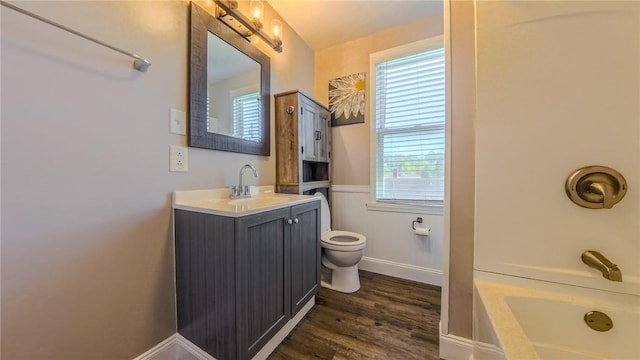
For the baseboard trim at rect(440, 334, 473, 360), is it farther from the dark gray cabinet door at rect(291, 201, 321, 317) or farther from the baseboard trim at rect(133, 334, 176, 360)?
the baseboard trim at rect(133, 334, 176, 360)

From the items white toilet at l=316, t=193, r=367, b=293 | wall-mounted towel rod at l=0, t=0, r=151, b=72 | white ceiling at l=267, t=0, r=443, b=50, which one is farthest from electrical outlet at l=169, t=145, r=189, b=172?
white ceiling at l=267, t=0, r=443, b=50

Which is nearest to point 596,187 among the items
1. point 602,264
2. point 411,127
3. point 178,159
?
point 602,264

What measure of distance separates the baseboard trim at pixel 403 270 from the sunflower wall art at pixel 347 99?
149cm

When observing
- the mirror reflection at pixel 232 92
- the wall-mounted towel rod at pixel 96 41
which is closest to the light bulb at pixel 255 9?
the mirror reflection at pixel 232 92

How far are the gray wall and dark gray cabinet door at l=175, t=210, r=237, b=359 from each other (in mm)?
84

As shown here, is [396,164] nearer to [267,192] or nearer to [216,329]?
[267,192]

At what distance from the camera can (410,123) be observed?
221 cm

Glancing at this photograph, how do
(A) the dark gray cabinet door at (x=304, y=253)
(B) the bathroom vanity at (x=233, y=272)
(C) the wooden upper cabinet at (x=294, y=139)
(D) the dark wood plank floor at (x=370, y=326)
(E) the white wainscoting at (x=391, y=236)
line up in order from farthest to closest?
(E) the white wainscoting at (x=391, y=236)
(C) the wooden upper cabinet at (x=294, y=139)
(A) the dark gray cabinet door at (x=304, y=253)
(D) the dark wood plank floor at (x=370, y=326)
(B) the bathroom vanity at (x=233, y=272)

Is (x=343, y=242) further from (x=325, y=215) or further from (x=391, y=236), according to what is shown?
(x=391, y=236)

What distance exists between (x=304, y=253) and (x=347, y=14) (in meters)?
2.10

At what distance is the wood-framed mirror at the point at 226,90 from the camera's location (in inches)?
53.1

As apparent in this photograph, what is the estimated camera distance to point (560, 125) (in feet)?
3.05

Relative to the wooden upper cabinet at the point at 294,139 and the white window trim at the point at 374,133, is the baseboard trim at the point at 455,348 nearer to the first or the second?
the white window trim at the point at 374,133

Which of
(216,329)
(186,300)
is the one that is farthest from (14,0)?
(216,329)
